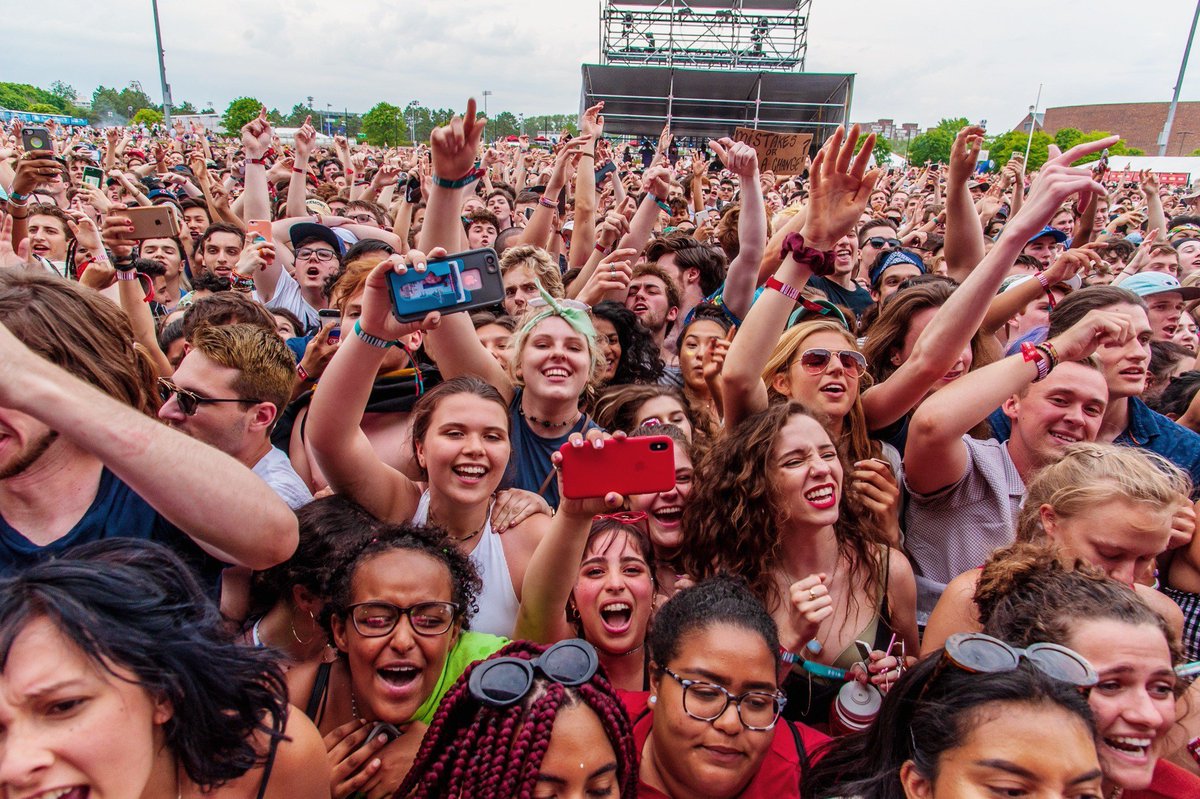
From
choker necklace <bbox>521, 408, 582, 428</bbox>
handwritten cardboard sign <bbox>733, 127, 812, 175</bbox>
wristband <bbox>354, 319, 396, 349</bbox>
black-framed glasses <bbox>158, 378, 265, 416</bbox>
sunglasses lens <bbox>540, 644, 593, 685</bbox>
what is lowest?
sunglasses lens <bbox>540, 644, 593, 685</bbox>

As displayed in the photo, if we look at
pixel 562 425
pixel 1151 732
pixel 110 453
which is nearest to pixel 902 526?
pixel 1151 732

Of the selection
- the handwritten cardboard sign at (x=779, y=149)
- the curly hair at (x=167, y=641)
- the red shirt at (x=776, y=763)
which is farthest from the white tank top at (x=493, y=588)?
the handwritten cardboard sign at (x=779, y=149)

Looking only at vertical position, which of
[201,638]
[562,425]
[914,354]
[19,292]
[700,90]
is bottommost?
[562,425]

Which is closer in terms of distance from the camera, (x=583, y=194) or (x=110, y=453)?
(x=110, y=453)

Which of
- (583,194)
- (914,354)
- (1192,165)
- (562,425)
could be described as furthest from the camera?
(1192,165)

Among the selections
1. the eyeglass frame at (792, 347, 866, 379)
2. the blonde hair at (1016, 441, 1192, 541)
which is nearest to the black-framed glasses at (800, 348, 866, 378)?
the eyeglass frame at (792, 347, 866, 379)

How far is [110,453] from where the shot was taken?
1.35 m

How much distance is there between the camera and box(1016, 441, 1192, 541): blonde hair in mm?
2006

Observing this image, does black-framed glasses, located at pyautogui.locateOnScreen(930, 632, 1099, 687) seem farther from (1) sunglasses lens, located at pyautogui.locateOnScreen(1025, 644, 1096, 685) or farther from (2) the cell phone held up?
(2) the cell phone held up

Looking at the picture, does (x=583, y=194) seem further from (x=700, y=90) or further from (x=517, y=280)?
(x=700, y=90)

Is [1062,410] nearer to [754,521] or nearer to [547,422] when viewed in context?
[754,521]

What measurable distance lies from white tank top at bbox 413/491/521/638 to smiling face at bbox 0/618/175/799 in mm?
1107

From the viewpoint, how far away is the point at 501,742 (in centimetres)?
147

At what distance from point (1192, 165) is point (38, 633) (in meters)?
43.1
